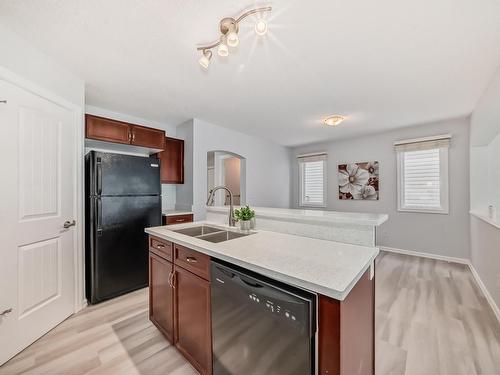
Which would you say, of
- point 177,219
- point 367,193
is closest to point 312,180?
point 367,193

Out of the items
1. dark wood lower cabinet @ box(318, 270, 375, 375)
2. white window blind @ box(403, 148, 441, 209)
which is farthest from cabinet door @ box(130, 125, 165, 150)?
white window blind @ box(403, 148, 441, 209)

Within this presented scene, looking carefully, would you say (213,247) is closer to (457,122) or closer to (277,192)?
(277,192)

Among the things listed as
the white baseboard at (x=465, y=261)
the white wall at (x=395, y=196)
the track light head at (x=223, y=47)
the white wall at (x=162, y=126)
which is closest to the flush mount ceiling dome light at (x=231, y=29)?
the track light head at (x=223, y=47)

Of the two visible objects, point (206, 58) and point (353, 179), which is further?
point (353, 179)

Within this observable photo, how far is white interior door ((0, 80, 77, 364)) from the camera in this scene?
158 centimetres

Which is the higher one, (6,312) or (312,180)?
(312,180)

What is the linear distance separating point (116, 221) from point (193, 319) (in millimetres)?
1610

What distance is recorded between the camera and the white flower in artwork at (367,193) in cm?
434

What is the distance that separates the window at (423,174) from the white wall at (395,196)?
0.33 feet

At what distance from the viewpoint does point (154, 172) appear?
9.18 feet

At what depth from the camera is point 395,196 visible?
4.10 metres

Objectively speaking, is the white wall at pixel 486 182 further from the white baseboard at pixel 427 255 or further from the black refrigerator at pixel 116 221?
the black refrigerator at pixel 116 221

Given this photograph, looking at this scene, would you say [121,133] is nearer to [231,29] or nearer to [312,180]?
[231,29]

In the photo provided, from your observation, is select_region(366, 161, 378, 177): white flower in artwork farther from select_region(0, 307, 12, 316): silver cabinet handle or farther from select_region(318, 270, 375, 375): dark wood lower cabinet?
select_region(0, 307, 12, 316): silver cabinet handle
